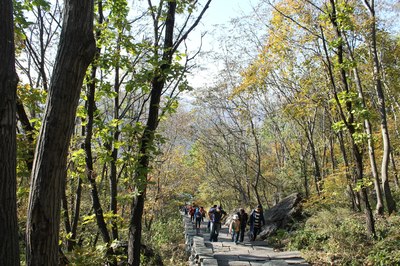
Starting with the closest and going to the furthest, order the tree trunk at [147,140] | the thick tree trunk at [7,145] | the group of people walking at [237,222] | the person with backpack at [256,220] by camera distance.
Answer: the thick tree trunk at [7,145]
the tree trunk at [147,140]
the group of people walking at [237,222]
the person with backpack at [256,220]

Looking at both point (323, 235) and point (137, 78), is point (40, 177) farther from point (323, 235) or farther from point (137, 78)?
point (323, 235)

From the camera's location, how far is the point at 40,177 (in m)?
2.51

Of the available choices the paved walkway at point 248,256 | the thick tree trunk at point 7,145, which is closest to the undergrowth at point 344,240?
the paved walkway at point 248,256

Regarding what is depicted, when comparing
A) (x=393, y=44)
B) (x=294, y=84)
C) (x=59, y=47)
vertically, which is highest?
(x=393, y=44)

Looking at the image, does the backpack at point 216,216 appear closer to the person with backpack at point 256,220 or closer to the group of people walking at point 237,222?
the group of people walking at point 237,222

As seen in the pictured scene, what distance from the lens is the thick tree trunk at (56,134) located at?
8.27ft

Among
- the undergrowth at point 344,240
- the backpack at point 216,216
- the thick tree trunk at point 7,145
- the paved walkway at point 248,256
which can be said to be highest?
the thick tree trunk at point 7,145

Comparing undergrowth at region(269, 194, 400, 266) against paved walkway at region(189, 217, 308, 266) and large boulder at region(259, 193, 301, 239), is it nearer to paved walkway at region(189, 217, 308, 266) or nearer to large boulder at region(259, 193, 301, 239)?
paved walkway at region(189, 217, 308, 266)

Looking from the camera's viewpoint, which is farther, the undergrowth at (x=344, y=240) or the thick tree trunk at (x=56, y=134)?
the undergrowth at (x=344, y=240)

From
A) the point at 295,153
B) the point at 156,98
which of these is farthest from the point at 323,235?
the point at 295,153

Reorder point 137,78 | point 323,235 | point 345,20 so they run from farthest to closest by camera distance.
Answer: point 323,235, point 345,20, point 137,78

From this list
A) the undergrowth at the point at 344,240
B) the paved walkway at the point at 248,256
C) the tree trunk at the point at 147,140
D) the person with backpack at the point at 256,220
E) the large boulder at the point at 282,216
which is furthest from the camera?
the large boulder at the point at 282,216

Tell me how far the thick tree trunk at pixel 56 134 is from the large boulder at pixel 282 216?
13847 mm

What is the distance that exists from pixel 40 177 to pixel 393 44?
815 inches
